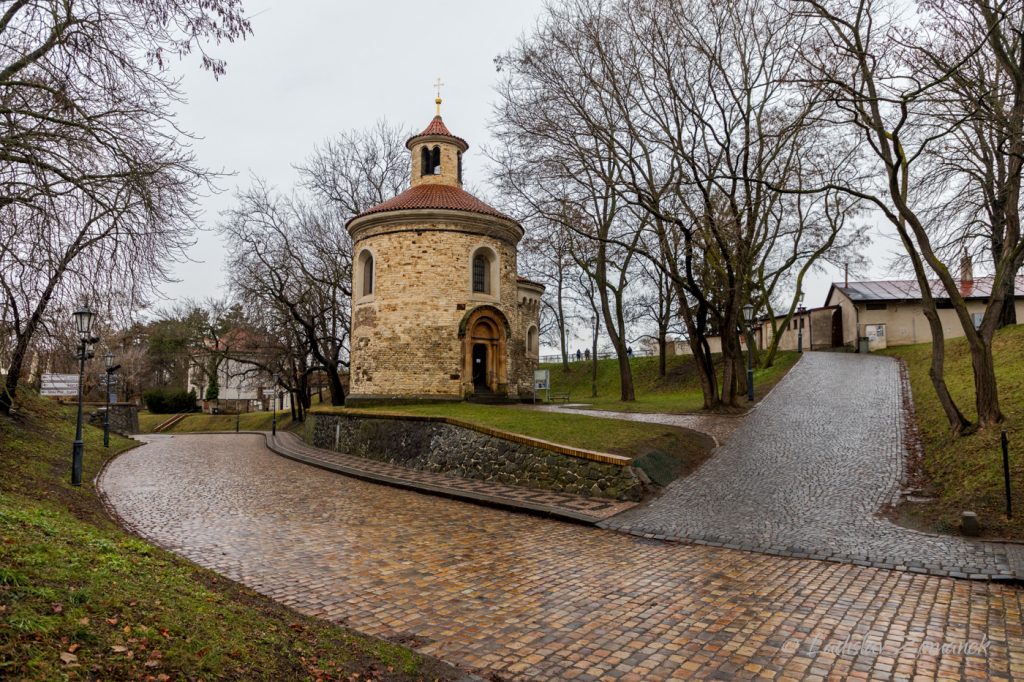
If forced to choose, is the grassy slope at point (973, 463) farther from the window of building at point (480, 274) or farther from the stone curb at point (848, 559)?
the window of building at point (480, 274)

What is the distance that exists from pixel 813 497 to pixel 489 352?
16.0 m

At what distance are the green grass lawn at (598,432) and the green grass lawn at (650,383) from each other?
577 cm

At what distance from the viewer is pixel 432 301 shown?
947 inches

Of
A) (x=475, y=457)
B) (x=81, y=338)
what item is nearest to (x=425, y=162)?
(x=475, y=457)

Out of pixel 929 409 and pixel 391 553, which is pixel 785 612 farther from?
pixel 929 409

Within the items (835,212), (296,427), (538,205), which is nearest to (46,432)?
(538,205)

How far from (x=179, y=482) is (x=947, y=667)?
15269 millimetres

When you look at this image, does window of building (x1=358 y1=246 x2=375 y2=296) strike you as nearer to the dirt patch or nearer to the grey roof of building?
the dirt patch

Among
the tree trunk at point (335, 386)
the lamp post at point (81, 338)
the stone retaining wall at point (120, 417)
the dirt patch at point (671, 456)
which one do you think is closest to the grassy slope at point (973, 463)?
the dirt patch at point (671, 456)

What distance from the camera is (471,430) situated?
15.6m

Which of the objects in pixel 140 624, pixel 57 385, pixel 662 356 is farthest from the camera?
pixel 662 356

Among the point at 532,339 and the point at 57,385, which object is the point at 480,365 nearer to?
the point at 532,339

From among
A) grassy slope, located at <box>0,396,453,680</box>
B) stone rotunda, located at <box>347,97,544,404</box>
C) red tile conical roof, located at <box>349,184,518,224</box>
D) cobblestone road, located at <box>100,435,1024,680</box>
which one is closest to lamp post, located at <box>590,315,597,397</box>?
stone rotunda, located at <box>347,97,544,404</box>

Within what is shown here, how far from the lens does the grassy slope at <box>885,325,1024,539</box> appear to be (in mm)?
9273
